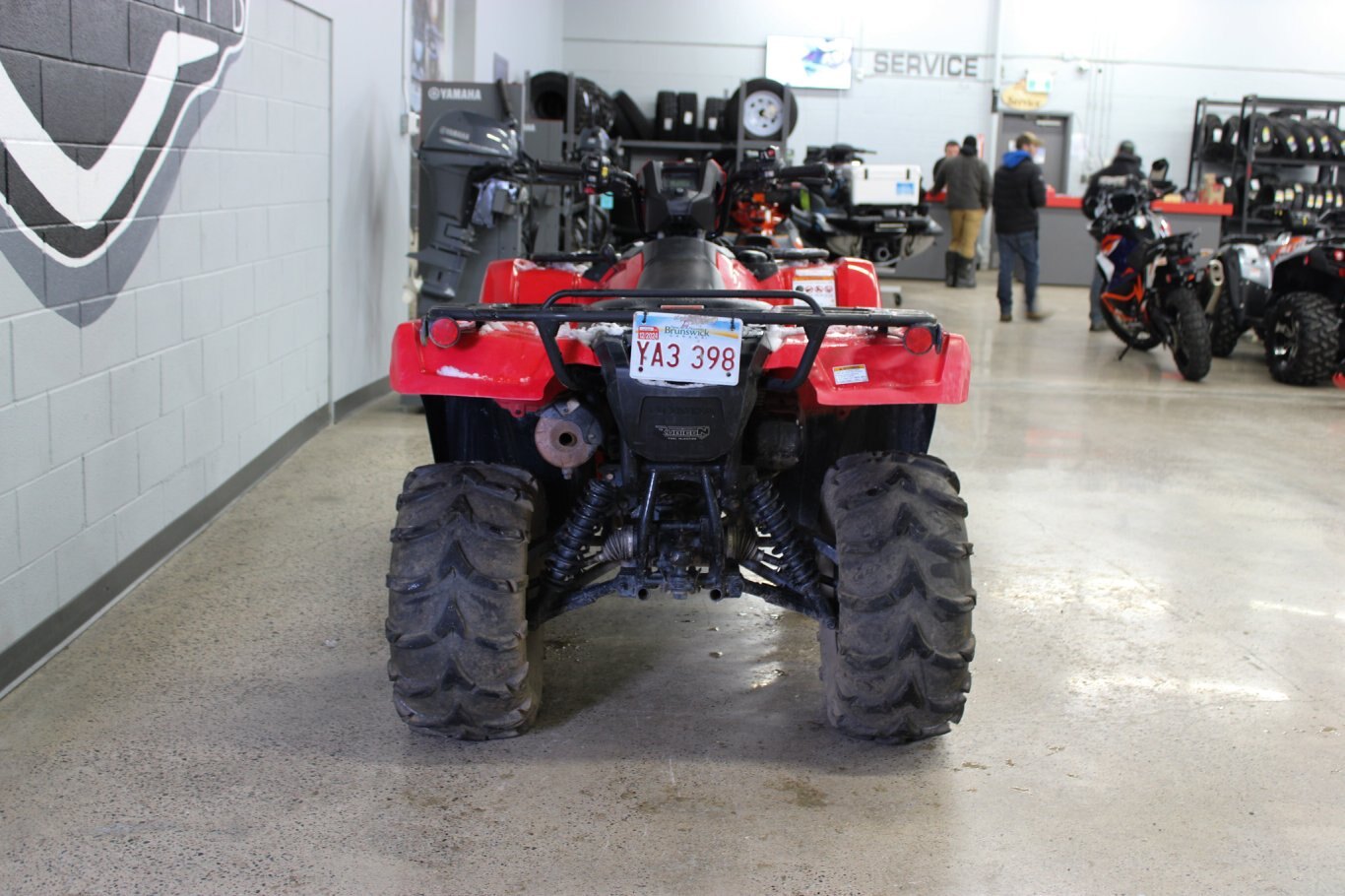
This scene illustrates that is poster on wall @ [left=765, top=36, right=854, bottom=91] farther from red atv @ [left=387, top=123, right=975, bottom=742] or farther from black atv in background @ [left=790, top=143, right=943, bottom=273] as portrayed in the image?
red atv @ [left=387, top=123, right=975, bottom=742]

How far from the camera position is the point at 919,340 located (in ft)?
8.96

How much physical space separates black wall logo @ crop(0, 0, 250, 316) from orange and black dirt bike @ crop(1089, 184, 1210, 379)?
6.80 metres

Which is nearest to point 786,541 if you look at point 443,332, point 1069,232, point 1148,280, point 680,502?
point 680,502

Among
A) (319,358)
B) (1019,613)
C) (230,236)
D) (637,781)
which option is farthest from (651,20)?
(637,781)

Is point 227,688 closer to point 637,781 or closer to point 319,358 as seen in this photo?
point 637,781

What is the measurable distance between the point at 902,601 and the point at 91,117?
251 centimetres

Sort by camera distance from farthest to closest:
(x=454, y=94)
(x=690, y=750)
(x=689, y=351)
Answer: (x=454, y=94) → (x=690, y=750) → (x=689, y=351)

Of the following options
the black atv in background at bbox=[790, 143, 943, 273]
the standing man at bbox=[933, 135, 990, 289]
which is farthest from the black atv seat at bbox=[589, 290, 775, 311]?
the standing man at bbox=[933, 135, 990, 289]

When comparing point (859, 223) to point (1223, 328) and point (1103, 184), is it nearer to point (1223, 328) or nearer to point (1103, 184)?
point (1103, 184)

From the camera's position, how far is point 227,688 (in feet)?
10.5

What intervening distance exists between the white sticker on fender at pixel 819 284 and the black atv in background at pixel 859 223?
8557 millimetres

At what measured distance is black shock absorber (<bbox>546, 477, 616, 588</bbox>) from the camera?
2.95m

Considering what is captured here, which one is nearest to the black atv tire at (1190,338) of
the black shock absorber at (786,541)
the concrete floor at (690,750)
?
the concrete floor at (690,750)

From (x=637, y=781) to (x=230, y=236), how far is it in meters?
2.91
